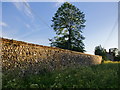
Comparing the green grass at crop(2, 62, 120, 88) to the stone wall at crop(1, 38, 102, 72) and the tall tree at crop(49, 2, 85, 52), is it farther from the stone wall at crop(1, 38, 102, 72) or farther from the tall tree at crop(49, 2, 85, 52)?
the tall tree at crop(49, 2, 85, 52)

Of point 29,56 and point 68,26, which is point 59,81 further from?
point 68,26

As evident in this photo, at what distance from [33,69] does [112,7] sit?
8136mm

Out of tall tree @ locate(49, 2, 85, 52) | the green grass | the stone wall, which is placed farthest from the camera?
tall tree @ locate(49, 2, 85, 52)

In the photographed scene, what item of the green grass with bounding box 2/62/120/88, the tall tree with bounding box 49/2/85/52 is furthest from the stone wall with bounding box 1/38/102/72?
A: the tall tree with bounding box 49/2/85/52

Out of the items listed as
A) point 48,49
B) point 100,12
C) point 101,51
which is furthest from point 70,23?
point 48,49

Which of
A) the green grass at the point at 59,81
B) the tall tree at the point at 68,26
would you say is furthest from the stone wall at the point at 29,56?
the tall tree at the point at 68,26

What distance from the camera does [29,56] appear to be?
4.92 m

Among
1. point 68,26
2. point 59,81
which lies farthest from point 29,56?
point 68,26

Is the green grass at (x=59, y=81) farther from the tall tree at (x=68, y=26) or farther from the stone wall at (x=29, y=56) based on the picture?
the tall tree at (x=68, y=26)

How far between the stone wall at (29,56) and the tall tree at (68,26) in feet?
46.6

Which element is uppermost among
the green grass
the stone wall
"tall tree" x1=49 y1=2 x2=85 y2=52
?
"tall tree" x1=49 y1=2 x2=85 y2=52

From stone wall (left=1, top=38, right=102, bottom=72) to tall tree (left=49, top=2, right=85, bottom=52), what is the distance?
46.6 ft

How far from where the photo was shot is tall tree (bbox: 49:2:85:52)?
71.2ft

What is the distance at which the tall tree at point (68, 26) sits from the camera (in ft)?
71.2
